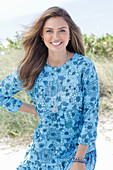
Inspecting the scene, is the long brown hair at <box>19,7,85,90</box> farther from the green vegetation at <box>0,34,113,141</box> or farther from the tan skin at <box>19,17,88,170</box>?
the green vegetation at <box>0,34,113,141</box>

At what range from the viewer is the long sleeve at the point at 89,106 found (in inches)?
65.0

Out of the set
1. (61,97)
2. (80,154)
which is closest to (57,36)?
(61,97)

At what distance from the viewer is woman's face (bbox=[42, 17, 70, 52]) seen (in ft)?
5.75

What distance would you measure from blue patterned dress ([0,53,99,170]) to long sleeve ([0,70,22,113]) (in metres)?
0.17

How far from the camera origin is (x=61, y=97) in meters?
1.76

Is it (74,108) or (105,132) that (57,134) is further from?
(105,132)

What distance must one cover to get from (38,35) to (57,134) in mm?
706

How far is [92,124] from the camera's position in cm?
166

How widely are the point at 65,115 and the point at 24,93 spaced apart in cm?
247

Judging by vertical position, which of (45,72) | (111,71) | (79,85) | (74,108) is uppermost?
(111,71)

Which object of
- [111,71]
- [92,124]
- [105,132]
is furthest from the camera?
[111,71]

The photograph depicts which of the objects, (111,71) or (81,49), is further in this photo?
(111,71)

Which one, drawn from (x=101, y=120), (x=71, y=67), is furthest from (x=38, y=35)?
(x=101, y=120)

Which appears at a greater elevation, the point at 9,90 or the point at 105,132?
the point at 105,132
